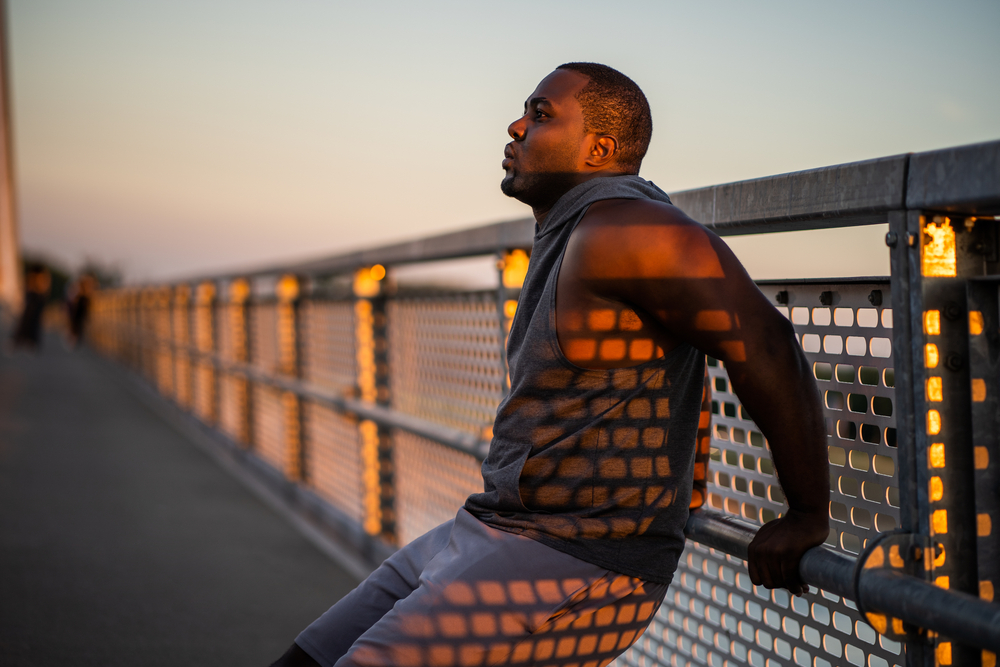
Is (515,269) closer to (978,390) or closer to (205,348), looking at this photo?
(978,390)

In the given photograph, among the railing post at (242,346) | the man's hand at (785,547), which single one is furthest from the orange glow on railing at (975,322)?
the railing post at (242,346)

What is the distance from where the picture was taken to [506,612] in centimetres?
164

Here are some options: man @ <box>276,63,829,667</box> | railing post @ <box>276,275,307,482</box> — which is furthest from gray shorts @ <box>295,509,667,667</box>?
railing post @ <box>276,275,307,482</box>

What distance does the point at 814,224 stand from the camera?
5.74 ft

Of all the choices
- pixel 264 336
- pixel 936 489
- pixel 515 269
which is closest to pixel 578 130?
pixel 936 489

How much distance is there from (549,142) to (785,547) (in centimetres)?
91

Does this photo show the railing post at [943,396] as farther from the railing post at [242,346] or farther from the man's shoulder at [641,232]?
the railing post at [242,346]

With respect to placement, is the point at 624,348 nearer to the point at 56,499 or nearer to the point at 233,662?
the point at 233,662

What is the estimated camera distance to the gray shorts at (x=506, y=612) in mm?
1639

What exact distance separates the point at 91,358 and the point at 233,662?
2161cm

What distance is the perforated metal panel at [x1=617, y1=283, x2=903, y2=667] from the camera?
1703 mm

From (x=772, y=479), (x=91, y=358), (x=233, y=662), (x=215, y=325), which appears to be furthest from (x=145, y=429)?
(x=91, y=358)

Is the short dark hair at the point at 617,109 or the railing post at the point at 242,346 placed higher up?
the short dark hair at the point at 617,109

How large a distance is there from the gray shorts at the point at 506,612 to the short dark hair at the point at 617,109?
833 mm
